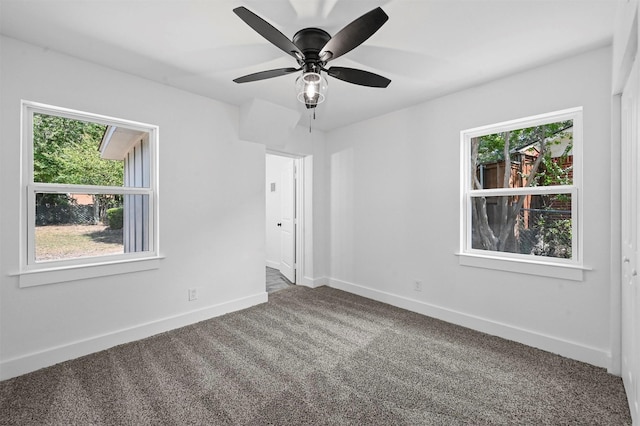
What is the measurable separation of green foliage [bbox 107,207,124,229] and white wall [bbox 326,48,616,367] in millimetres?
2774

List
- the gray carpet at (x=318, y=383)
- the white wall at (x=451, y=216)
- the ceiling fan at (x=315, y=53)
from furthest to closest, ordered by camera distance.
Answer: the white wall at (x=451, y=216) → the gray carpet at (x=318, y=383) → the ceiling fan at (x=315, y=53)

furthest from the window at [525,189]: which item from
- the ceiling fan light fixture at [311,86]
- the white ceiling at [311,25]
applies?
the ceiling fan light fixture at [311,86]

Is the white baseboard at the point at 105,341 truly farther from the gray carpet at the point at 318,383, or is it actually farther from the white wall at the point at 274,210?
the white wall at the point at 274,210

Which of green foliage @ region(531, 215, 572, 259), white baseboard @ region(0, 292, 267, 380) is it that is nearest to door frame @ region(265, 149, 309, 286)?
white baseboard @ region(0, 292, 267, 380)

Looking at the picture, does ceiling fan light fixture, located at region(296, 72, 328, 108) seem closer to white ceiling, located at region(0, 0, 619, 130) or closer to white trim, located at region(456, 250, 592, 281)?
white ceiling, located at region(0, 0, 619, 130)

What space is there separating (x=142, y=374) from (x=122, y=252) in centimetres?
118

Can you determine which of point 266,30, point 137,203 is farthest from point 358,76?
point 137,203

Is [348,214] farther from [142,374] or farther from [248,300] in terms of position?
[142,374]

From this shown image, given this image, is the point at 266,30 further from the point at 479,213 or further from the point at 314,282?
the point at 314,282

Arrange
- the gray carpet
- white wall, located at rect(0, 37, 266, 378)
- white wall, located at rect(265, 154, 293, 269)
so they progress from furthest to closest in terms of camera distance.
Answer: white wall, located at rect(265, 154, 293, 269), white wall, located at rect(0, 37, 266, 378), the gray carpet

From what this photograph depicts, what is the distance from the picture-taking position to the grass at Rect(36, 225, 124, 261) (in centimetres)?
244

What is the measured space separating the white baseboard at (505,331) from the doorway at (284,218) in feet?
4.78

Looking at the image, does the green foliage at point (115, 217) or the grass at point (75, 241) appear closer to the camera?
the grass at point (75, 241)

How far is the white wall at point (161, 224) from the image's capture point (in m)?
2.21
